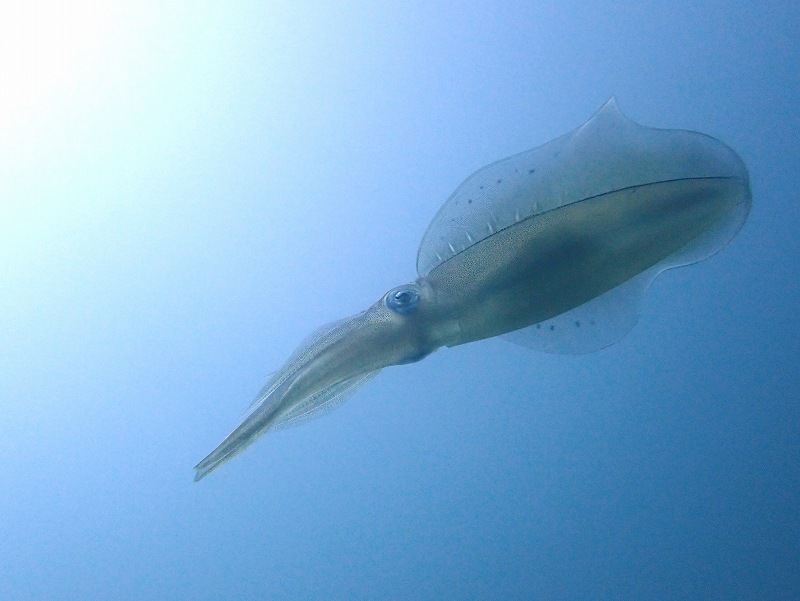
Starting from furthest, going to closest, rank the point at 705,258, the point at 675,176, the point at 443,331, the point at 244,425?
the point at 705,258
the point at 675,176
the point at 443,331
the point at 244,425

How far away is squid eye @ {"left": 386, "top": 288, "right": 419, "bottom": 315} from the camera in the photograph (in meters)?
1.10

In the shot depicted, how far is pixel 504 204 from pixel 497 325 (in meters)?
0.23

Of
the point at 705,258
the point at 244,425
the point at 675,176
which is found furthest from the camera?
the point at 705,258

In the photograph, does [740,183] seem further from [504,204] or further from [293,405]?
[293,405]

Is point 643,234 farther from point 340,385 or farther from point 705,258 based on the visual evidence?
point 340,385

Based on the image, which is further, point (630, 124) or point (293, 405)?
point (630, 124)

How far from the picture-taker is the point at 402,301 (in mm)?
1100

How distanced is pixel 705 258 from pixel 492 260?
0.54m

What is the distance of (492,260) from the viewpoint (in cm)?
112

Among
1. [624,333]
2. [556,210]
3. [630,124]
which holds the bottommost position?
[624,333]

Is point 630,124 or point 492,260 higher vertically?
point 630,124

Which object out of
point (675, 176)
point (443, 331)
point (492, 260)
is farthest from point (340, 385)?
point (675, 176)

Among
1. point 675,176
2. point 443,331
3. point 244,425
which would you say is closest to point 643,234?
point 675,176

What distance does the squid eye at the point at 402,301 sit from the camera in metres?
1.10
